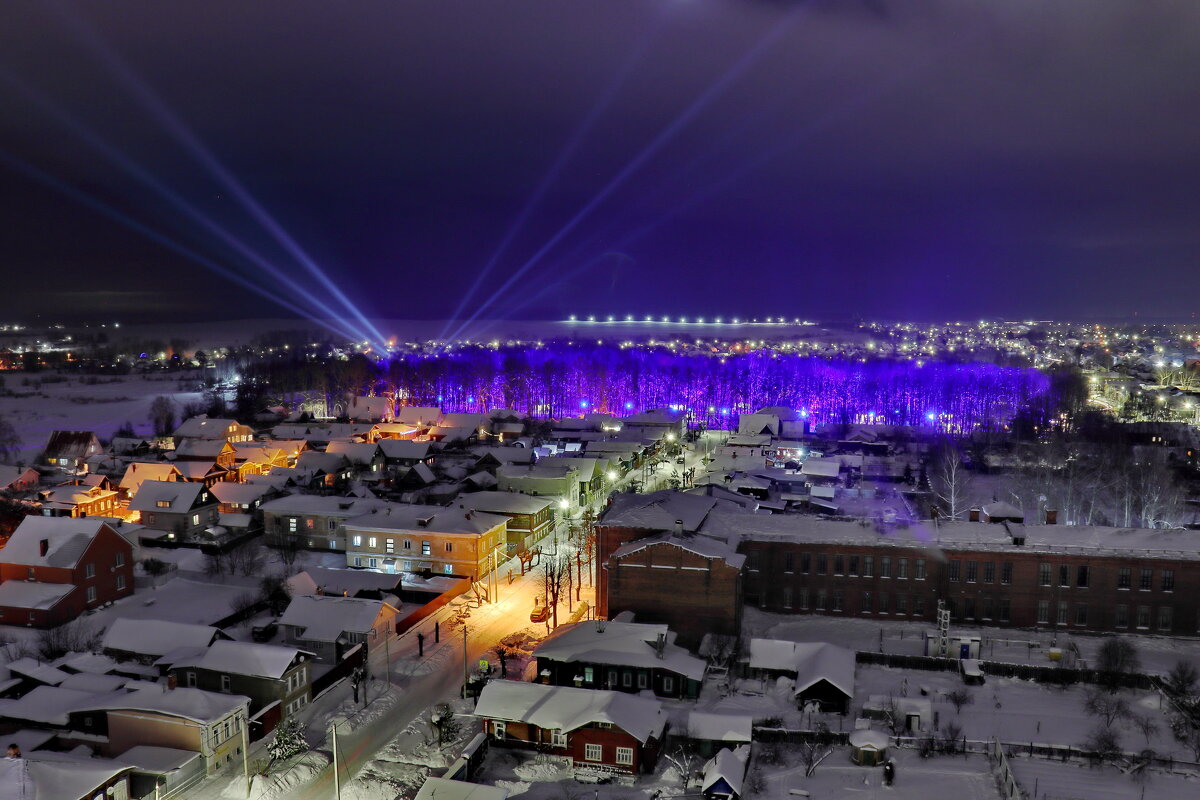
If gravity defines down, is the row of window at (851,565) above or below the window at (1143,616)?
above

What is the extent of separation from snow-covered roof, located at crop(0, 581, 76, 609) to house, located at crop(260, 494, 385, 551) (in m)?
10.1

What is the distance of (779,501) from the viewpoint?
36.9 metres

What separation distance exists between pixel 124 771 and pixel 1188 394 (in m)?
104

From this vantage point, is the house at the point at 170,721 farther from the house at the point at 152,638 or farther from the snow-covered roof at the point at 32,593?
the snow-covered roof at the point at 32,593

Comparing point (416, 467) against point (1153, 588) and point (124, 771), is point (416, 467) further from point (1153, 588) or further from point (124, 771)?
point (1153, 588)

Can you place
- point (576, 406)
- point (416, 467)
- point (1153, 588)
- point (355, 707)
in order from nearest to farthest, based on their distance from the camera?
point (355, 707) < point (1153, 588) < point (416, 467) < point (576, 406)

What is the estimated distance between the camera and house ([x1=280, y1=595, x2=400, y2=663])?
23.9m

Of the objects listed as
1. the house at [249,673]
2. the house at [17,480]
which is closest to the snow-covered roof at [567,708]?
the house at [249,673]

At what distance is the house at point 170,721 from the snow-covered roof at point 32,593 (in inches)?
423

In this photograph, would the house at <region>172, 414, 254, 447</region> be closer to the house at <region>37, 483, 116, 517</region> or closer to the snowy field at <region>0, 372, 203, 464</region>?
the snowy field at <region>0, 372, 203, 464</region>

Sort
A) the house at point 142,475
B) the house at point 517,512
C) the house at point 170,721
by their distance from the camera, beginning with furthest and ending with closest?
the house at point 142,475
the house at point 517,512
the house at point 170,721

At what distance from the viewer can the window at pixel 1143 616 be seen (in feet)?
87.5

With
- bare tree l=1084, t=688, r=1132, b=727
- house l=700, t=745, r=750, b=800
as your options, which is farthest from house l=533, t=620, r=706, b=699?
bare tree l=1084, t=688, r=1132, b=727

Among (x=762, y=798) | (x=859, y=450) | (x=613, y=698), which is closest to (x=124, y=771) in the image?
(x=613, y=698)
